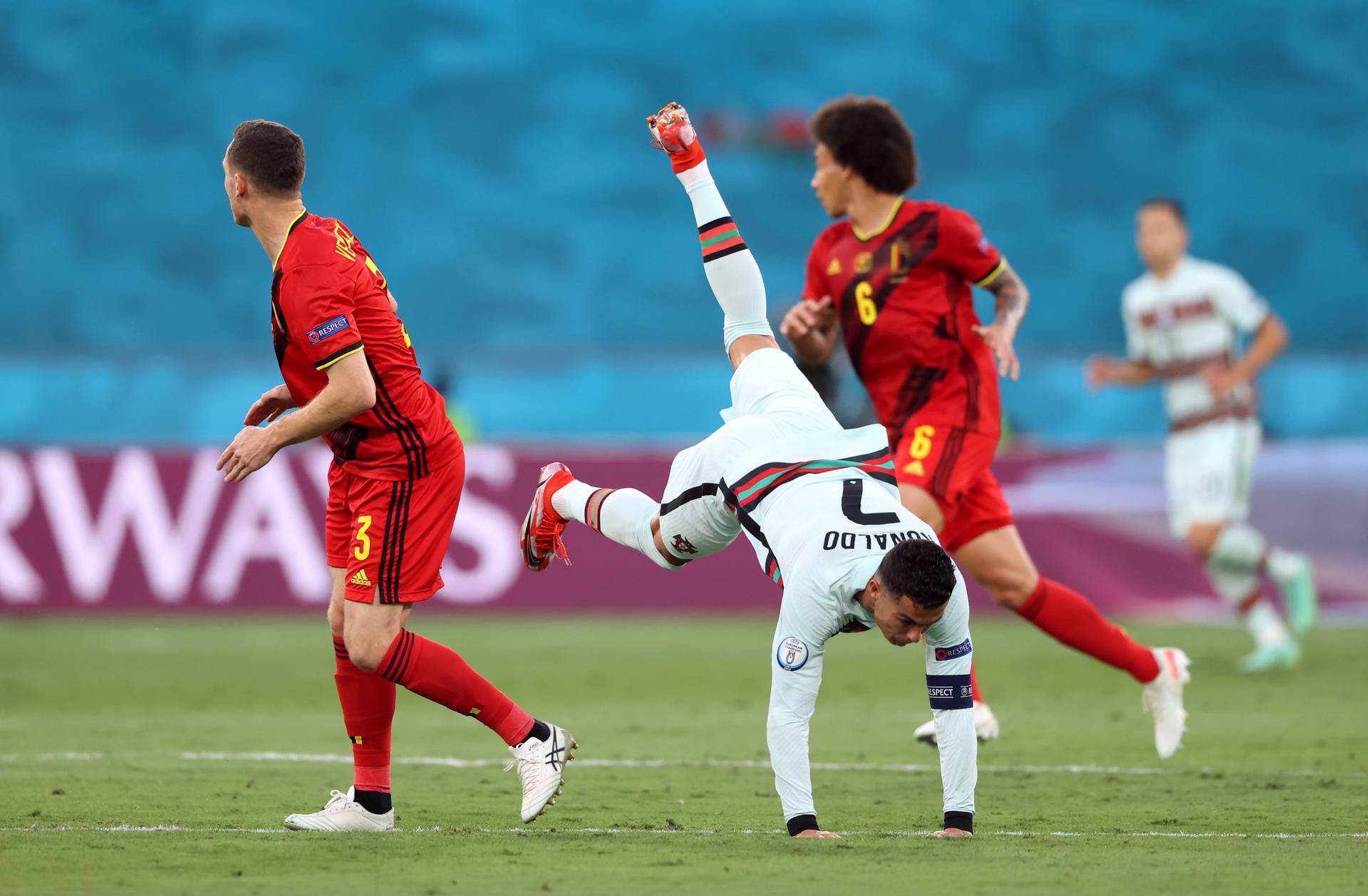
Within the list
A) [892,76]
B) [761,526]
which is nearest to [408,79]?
[892,76]

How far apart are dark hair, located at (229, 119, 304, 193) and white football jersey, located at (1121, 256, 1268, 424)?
24.1ft

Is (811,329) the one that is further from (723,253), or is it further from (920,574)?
(920,574)

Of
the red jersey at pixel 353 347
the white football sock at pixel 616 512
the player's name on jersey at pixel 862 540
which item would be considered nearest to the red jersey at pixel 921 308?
the white football sock at pixel 616 512

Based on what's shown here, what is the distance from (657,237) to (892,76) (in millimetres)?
3916

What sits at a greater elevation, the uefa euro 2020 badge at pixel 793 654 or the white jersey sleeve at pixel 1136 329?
the white jersey sleeve at pixel 1136 329

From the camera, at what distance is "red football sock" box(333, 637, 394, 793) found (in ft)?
20.1

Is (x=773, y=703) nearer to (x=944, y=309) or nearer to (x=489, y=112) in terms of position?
(x=944, y=309)

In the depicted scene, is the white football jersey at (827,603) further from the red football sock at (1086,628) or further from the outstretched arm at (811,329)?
the red football sock at (1086,628)

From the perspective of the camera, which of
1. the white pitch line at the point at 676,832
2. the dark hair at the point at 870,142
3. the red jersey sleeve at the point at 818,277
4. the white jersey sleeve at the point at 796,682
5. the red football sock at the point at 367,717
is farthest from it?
the red jersey sleeve at the point at 818,277

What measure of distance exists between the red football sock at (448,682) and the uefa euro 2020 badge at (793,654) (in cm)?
110

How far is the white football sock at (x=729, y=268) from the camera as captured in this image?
6.94m

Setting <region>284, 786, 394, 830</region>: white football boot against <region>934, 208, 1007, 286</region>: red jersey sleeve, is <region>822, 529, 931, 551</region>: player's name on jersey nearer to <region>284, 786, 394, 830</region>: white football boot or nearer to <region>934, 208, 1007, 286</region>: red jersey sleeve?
<region>284, 786, 394, 830</region>: white football boot

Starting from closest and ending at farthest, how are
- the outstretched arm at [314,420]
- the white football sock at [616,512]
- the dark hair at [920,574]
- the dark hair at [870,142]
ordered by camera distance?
the dark hair at [920,574], the outstretched arm at [314,420], the white football sock at [616,512], the dark hair at [870,142]

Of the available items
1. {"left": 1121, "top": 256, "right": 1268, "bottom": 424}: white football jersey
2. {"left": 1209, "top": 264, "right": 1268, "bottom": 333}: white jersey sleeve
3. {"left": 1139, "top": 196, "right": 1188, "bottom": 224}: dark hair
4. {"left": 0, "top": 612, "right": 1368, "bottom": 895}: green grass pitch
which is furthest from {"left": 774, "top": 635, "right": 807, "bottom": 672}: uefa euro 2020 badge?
{"left": 1139, "top": 196, "right": 1188, "bottom": 224}: dark hair
